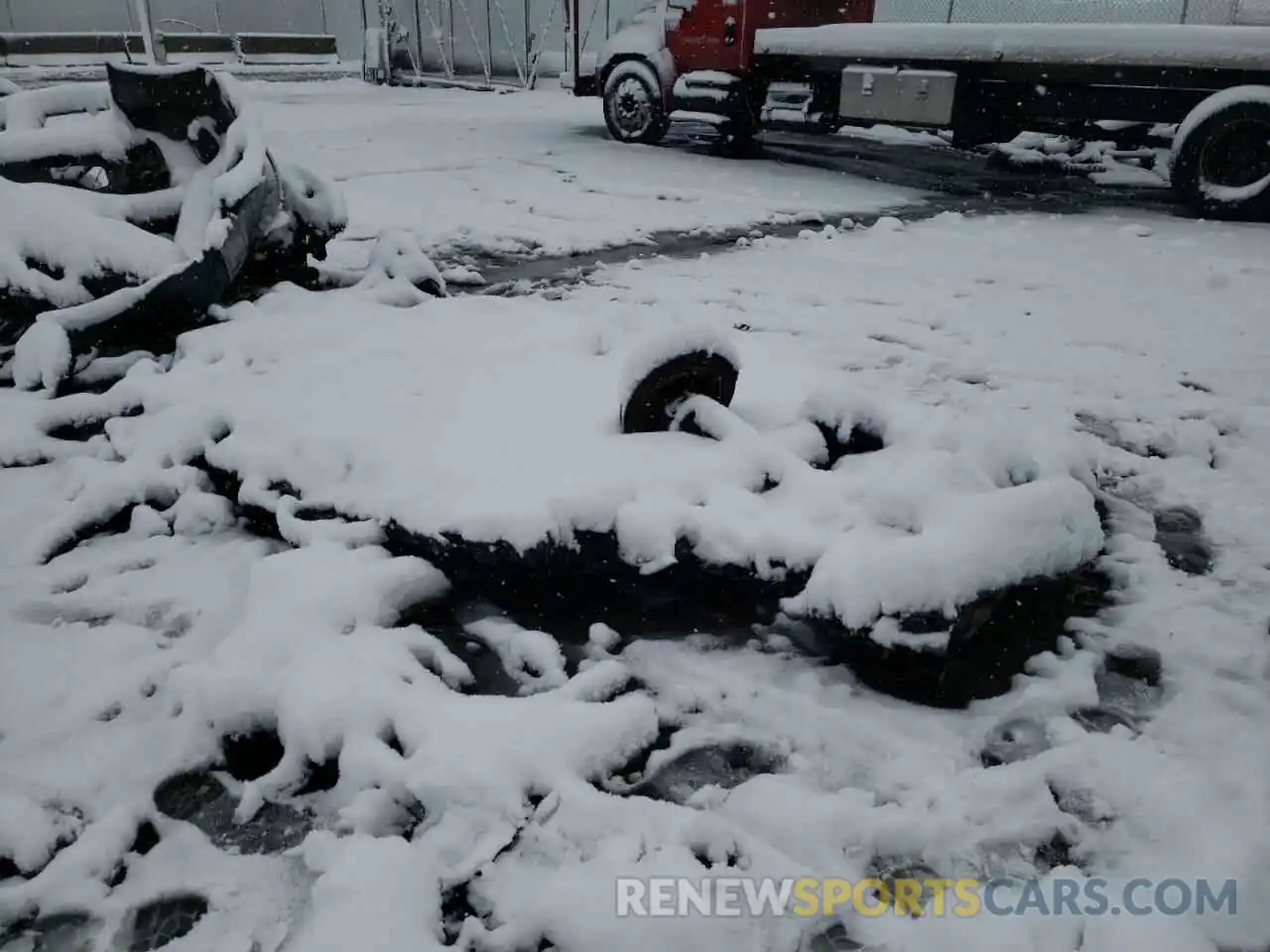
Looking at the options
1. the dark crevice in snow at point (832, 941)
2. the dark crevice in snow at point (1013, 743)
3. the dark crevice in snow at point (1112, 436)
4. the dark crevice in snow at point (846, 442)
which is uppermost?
the dark crevice in snow at point (846, 442)

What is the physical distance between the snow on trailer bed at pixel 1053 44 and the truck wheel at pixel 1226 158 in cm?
32

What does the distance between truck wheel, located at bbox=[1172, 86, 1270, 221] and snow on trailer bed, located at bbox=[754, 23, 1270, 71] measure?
323mm

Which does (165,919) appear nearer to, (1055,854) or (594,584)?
(594,584)

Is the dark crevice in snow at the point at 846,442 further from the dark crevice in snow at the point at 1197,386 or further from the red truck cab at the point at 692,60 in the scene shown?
the red truck cab at the point at 692,60

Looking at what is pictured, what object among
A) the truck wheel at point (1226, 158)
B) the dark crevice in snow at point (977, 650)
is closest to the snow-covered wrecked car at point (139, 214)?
the dark crevice in snow at point (977, 650)

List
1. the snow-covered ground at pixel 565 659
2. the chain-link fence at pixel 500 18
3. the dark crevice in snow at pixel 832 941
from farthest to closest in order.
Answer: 1. the chain-link fence at pixel 500 18
2. the snow-covered ground at pixel 565 659
3. the dark crevice in snow at pixel 832 941

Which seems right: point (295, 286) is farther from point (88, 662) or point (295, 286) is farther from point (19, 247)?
point (88, 662)

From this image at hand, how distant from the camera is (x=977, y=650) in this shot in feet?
7.27

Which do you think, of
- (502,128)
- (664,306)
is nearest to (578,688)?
(664,306)

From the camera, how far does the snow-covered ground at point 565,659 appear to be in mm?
1628

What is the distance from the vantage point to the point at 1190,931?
1502 mm

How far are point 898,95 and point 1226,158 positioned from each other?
286 centimetres

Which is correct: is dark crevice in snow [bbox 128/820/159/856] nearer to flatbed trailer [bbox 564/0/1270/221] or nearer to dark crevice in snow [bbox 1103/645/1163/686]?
dark crevice in snow [bbox 1103/645/1163/686]

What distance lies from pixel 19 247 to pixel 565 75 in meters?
9.08
